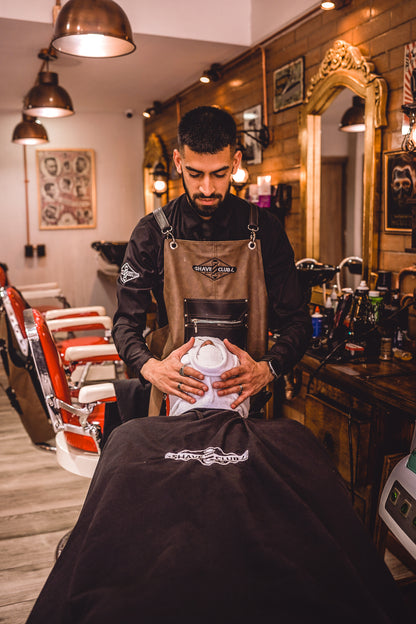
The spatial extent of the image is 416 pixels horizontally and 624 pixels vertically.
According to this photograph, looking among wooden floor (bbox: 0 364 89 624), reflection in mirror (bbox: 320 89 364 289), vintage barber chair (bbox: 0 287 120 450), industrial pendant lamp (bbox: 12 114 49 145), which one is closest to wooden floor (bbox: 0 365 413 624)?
wooden floor (bbox: 0 364 89 624)

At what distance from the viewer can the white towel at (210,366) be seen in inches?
61.7

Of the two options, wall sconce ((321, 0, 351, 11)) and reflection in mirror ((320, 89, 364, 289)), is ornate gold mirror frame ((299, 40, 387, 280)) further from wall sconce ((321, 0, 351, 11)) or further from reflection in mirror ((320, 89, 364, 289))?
wall sconce ((321, 0, 351, 11))

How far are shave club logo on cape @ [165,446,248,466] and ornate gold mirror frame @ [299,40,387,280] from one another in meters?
1.80

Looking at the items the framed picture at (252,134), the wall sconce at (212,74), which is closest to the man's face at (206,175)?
the framed picture at (252,134)

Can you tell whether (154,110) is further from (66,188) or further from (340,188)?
(340,188)

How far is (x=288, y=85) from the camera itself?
3598 mm

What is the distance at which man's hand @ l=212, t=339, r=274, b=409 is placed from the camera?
1571mm

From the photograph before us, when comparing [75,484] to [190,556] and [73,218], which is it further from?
[73,218]

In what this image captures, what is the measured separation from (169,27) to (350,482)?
122 inches

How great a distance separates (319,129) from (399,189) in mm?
885

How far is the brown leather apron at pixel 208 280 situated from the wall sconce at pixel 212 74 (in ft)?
10.1

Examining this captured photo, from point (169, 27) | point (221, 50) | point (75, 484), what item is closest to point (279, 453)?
point (75, 484)

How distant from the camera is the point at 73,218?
22.8 ft

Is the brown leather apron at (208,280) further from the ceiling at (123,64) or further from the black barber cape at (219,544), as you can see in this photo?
the ceiling at (123,64)
